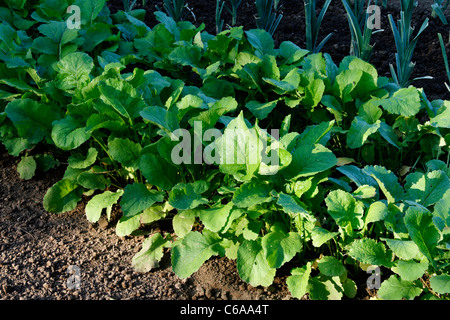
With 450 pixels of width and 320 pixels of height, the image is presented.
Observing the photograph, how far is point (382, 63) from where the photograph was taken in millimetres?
3412

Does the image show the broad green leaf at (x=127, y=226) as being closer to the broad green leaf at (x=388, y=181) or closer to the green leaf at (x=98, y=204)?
the green leaf at (x=98, y=204)

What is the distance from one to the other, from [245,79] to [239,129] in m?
0.73

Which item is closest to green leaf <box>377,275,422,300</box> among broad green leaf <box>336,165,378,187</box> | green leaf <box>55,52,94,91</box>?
broad green leaf <box>336,165,378,187</box>

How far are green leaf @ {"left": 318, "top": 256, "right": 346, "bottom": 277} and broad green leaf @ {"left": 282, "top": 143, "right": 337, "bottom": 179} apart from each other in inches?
11.6

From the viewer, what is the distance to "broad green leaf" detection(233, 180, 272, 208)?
1.68 metres

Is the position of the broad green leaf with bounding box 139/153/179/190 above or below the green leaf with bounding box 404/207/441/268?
below

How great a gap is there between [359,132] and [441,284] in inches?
31.1

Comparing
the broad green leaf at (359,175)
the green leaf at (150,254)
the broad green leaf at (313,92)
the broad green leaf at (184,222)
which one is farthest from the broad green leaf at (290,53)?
the green leaf at (150,254)

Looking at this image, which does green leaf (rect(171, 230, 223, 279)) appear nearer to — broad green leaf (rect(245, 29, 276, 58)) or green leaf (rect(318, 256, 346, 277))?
green leaf (rect(318, 256, 346, 277))

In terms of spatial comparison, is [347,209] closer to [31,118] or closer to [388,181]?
[388,181]

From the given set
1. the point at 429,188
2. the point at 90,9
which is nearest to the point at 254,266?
the point at 429,188

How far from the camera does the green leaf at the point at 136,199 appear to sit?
A: 1865 mm

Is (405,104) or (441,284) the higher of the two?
(405,104)

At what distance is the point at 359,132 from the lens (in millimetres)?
2137
